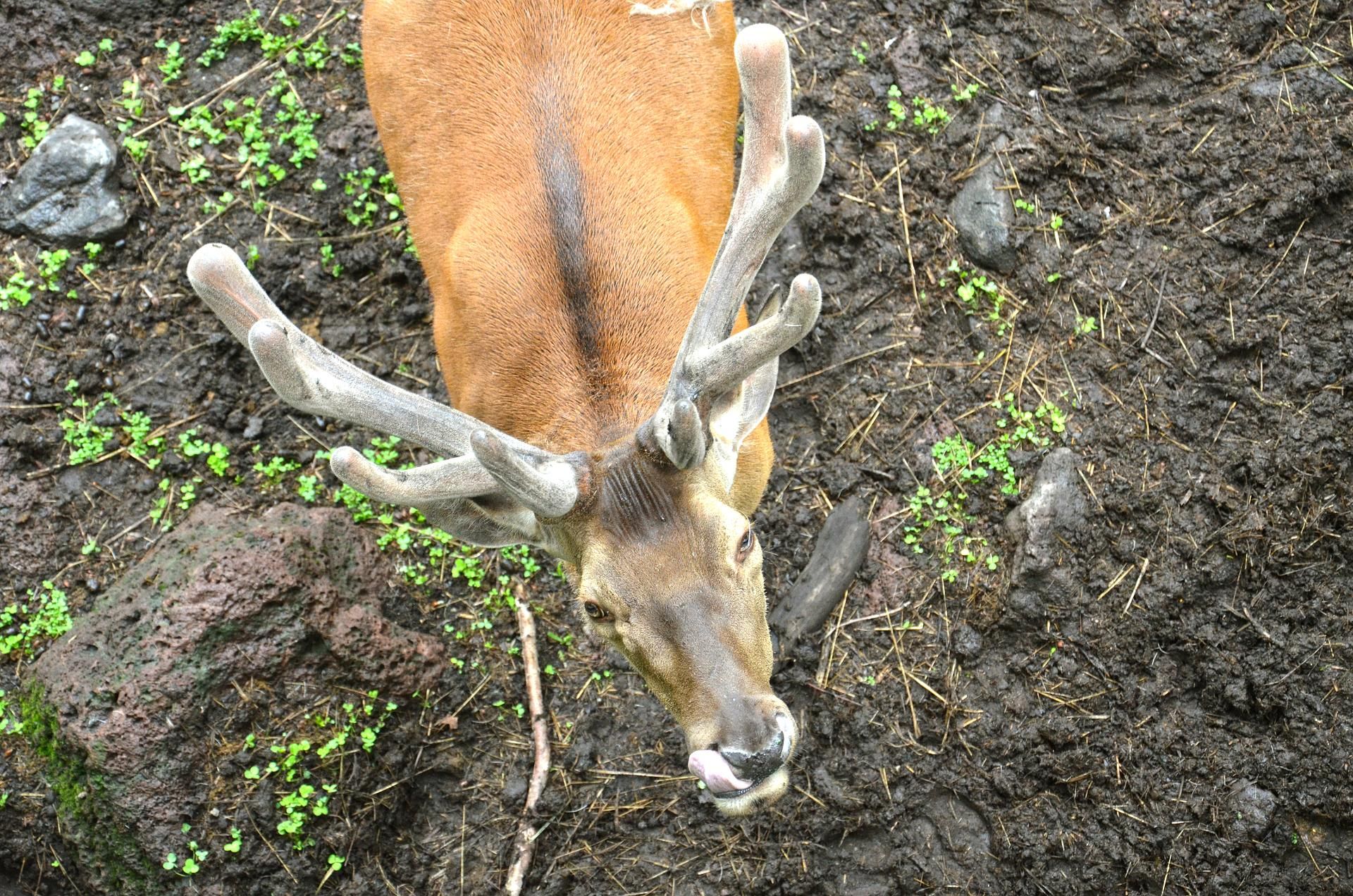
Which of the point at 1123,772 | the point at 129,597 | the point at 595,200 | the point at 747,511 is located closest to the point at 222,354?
the point at 129,597

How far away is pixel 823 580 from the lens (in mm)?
5531

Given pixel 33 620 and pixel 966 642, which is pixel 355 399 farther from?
pixel 966 642

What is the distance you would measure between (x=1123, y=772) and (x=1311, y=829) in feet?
2.55

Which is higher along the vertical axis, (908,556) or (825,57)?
(825,57)

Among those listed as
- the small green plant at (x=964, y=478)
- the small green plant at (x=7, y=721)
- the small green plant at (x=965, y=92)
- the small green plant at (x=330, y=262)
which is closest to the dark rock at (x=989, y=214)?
the small green plant at (x=965, y=92)

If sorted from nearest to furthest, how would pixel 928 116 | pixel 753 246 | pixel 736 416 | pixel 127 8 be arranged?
pixel 753 246 < pixel 736 416 < pixel 928 116 < pixel 127 8

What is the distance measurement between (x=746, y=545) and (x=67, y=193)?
4.53 metres

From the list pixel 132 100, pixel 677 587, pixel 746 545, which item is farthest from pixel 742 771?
pixel 132 100

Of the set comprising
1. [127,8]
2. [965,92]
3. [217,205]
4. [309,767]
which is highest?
[127,8]

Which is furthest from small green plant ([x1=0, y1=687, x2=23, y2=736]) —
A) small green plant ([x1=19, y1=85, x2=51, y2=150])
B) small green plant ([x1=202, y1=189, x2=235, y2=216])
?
small green plant ([x1=19, y1=85, x2=51, y2=150])

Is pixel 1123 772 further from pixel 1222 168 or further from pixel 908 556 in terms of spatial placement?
pixel 1222 168

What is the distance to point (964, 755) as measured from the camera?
5223 millimetres

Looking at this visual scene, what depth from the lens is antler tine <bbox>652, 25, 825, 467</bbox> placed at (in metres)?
3.63

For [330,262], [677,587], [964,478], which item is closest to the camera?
[677,587]
